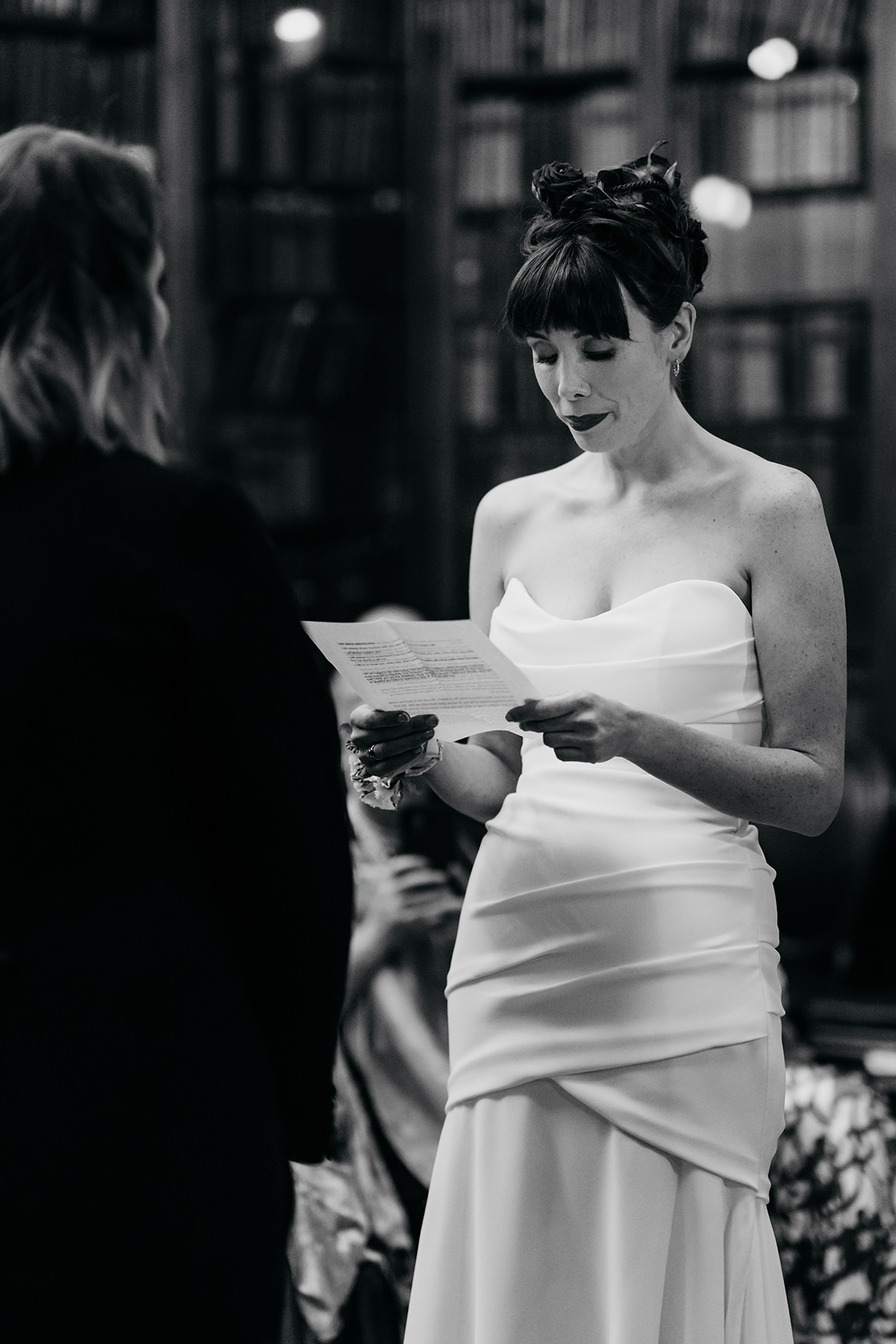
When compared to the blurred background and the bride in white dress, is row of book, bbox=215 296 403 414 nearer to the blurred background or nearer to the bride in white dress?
the blurred background

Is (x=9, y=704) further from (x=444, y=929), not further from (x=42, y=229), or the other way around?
(x=444, y=929)

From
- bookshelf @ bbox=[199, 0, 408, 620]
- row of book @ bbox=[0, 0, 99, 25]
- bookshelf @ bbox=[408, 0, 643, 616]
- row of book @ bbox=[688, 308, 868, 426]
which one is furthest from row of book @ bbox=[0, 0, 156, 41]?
row of book @ bbox=[688, 308, 868, 426]

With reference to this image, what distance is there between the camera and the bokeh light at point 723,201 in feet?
15.4

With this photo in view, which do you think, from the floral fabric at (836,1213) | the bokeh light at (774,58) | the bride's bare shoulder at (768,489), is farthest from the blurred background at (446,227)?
the bride's bare shoulder at (768,489)

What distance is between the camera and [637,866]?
5.22 ft

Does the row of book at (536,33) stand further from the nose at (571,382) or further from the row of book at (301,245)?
the nose at (571,382)

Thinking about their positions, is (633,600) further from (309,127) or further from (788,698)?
(309,127)

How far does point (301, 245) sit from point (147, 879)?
4055 mm

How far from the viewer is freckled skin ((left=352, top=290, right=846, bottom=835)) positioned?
59.4 inches

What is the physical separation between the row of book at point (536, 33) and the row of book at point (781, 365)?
898 mm

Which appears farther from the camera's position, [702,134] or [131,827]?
[702,134]

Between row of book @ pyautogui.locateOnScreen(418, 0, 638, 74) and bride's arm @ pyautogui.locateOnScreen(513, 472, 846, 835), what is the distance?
11.8ft

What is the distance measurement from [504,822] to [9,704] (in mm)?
779

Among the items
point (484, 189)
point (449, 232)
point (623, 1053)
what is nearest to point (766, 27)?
point (484, 189)
